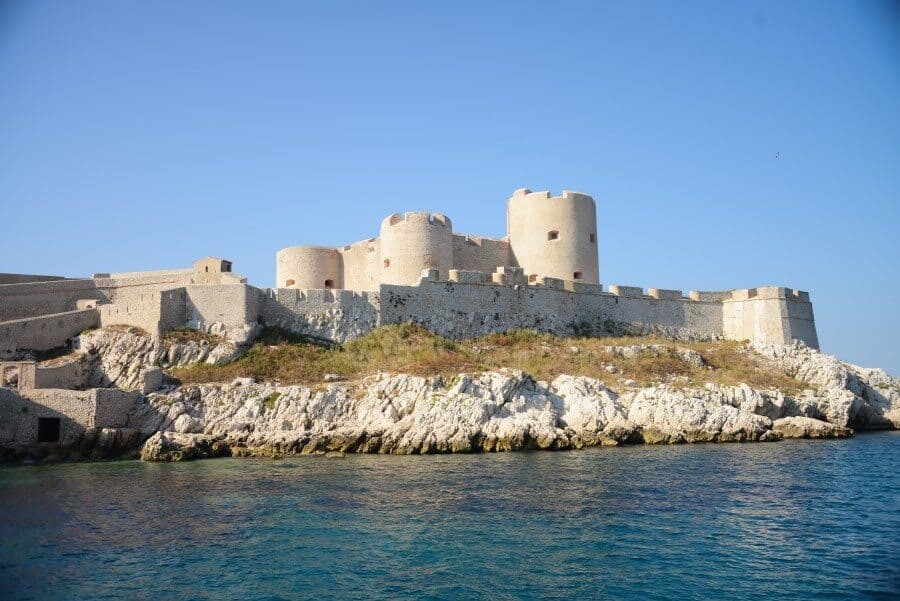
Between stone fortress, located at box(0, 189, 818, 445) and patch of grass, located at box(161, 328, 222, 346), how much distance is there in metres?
0.35

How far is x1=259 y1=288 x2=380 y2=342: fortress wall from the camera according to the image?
3194 centimetres

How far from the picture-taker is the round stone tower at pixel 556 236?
39094 millimetres

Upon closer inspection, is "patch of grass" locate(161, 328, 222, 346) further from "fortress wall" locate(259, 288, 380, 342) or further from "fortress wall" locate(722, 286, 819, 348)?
"fortress wall" locate(722, 286, 819, 348)

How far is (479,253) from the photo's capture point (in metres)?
39.4

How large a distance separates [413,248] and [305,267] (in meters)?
6.11

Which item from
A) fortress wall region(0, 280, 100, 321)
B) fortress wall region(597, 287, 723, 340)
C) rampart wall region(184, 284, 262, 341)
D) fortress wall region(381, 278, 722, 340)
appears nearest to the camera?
fortress wall region(0, 280, 100, 321)

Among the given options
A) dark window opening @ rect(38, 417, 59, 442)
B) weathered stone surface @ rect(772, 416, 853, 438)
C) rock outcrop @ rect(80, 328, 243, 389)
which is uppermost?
rock outcrop @ rect(80, 328, 243, 389)

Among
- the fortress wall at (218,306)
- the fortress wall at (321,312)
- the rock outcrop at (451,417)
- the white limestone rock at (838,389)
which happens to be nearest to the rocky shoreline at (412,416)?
the rock outcrop at (451,417)

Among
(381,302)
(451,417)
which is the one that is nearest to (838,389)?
(451,417)

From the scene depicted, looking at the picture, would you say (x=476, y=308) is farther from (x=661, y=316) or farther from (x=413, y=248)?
(x=661, y=316)

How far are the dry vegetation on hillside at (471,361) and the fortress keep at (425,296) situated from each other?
1142 mm

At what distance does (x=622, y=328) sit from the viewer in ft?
126

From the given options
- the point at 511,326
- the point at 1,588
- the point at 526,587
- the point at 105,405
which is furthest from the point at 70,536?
the point at 511,326

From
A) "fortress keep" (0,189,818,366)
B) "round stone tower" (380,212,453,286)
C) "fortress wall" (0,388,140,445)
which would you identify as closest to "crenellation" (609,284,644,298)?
"fortress keep" (0,189,818,366)
